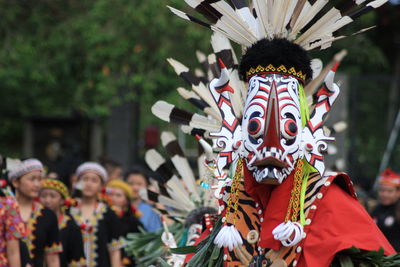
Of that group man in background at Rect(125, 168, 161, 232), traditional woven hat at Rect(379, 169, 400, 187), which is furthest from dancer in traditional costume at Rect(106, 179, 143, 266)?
traditional woven hat at Rect(379, 169, 400, 187)

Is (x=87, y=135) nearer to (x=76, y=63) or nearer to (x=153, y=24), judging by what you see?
(x=76, y=63)

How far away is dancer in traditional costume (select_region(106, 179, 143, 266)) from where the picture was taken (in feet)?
32.5

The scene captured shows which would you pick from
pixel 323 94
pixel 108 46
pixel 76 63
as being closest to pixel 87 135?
pixel 76 63

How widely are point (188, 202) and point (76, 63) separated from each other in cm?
895

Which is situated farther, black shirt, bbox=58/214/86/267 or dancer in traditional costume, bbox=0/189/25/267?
black shirt, bbox=58/214/86/267

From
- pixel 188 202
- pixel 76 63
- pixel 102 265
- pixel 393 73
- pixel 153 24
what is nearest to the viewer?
pixel 188 202

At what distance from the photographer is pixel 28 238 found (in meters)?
8.45

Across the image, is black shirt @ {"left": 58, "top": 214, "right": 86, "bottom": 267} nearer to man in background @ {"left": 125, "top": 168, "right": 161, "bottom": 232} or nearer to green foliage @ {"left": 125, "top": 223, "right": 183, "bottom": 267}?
green foliage @ {"left": 125, "top": 223, "right": 183, "bottom": 267}

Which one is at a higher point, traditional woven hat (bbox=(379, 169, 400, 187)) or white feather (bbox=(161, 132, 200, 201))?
Answer: white feather (bbox=(161, 132, 200, 201))

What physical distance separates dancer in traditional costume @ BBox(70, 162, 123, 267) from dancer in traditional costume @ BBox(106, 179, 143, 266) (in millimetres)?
257

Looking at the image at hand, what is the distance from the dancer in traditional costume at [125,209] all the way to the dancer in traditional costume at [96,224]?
0.26m

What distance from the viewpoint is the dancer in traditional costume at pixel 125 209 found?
9914mm

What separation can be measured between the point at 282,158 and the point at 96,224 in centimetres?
479

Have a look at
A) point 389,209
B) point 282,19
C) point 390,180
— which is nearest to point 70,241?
point 389,209
